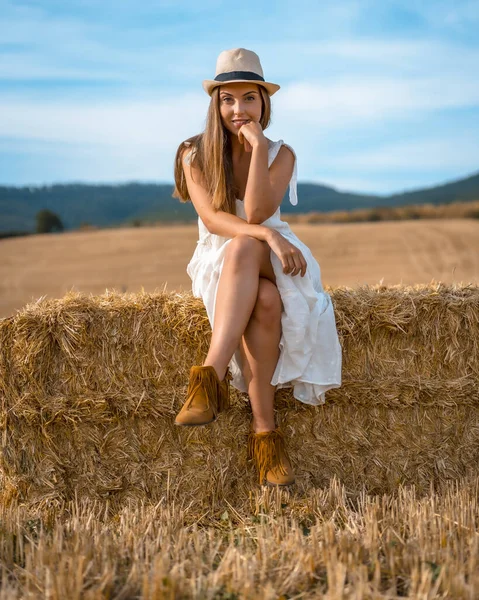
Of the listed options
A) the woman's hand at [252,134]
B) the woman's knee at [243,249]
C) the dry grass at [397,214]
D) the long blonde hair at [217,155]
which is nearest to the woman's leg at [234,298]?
the woman's knee at [243,249]

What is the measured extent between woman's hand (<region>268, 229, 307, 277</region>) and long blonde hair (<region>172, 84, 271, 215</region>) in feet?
1.29

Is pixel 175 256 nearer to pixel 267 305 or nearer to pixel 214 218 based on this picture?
pixel 214 218

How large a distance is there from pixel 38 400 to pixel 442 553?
1909 millimetres

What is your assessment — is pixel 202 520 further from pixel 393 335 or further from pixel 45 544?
pixel 393 335

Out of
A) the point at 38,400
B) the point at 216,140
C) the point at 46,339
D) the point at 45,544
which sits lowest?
the point at 45,544

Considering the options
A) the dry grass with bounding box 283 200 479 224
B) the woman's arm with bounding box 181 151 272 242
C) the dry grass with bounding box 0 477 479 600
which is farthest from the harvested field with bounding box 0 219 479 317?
the dry grass with bounding box 0 477 479 600

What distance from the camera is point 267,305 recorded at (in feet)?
9.99

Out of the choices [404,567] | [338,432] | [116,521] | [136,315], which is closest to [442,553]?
[404,567]

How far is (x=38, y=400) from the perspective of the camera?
3332 mm

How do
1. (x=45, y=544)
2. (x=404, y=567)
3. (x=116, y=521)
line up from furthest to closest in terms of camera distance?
1. (x=116, y=521)
2. (x=45, y=544)
3. (x=404, y=567)

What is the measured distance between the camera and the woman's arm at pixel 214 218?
10.3 feet

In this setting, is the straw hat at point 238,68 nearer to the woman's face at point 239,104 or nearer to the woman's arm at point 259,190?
the woman's face at point 239,104

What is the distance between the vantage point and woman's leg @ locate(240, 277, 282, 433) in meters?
3.06

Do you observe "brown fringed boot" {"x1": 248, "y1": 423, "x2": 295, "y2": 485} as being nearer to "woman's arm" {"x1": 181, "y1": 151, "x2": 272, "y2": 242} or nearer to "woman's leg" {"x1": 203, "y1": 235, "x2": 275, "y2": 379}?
"woman's leg" {"x1": 203, "y1": 235, "x2": 275, "y2": 379}
